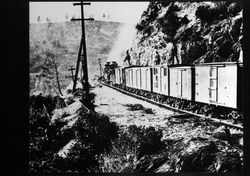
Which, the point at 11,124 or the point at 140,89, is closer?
the point at 11,124

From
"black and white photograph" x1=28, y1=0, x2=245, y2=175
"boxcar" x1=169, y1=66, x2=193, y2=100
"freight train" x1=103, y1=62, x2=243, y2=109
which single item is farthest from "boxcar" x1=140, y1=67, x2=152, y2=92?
"boxcar" x1=169, y1=66, x2=193, y2=100

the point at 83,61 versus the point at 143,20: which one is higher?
the point at 143,20

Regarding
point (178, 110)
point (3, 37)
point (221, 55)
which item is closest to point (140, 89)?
point (178, 110)

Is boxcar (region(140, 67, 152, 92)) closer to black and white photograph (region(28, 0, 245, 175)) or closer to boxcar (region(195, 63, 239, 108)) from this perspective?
black and white photograph (region(28, 0, 245, 175))

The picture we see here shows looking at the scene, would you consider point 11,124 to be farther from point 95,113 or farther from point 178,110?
point 178,110

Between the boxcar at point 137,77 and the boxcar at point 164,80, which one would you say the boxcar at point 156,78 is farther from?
the boxcar at point 137,77

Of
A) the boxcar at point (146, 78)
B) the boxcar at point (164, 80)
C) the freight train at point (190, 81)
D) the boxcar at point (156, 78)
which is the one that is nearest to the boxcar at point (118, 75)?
the freight train at point (190, 81)

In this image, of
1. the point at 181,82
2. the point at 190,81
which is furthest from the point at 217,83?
the point at 181,82
